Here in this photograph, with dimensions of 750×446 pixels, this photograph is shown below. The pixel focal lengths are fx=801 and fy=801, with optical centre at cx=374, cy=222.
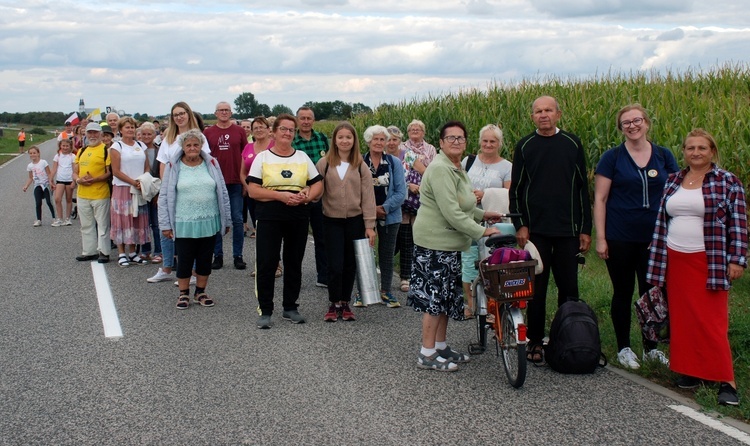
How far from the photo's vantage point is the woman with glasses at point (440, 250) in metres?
6.30

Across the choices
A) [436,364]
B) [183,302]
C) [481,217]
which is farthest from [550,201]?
[183,302]

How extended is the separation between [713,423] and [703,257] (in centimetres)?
124

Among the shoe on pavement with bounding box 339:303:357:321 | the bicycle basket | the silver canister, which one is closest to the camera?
the bicycle basket

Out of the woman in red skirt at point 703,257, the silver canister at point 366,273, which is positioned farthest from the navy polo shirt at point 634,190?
the silver canister at point 366,273

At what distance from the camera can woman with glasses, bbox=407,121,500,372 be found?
6.30 m

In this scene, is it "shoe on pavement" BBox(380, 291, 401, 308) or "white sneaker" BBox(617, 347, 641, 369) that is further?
"shoe on pavement" BBox(380, 291, 401, 308)

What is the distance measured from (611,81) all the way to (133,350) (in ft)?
40.7

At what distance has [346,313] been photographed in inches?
320

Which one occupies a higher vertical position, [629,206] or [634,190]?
[634,190]

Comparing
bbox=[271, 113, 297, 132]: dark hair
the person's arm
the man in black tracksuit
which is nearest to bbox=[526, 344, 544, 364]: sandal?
the man in black tracksuit

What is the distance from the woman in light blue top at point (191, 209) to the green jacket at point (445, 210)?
125 inches

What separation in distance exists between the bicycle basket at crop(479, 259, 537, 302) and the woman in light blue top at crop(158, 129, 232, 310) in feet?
13.0

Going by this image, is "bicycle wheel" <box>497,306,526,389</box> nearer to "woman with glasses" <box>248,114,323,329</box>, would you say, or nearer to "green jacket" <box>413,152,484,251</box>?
"green jacket" <box>413,152,484,251</box>

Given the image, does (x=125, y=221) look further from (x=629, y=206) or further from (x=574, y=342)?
(x=629, y=206)
